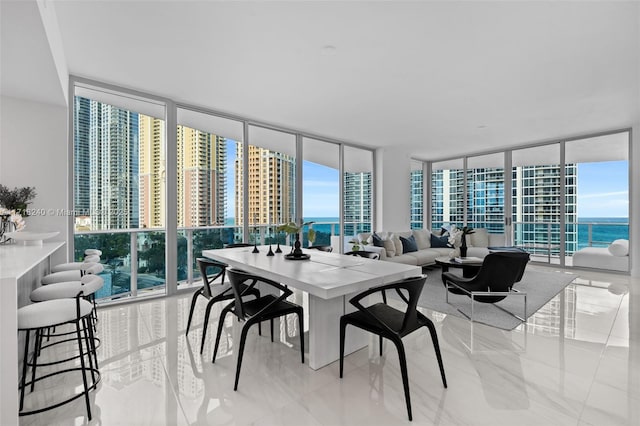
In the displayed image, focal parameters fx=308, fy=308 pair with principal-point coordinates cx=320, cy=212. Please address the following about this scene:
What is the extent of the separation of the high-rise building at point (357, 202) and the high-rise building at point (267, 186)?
1.58 meters

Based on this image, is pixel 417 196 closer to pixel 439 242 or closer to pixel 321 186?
pixel 439 242

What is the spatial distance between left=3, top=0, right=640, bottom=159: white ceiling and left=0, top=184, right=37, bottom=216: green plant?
141 cm

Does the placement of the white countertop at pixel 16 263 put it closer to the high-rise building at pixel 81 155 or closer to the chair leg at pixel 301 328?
the chair leg at pixel 301 328

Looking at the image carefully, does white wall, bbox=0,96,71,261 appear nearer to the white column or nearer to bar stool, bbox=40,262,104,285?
bar stool, bbox=40,262,104,285

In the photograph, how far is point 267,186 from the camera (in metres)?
5.67

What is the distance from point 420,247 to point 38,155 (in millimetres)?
6267

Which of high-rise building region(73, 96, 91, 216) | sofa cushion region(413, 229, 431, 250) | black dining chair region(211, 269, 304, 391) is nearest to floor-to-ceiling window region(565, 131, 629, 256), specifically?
sofa cushion region(413, 229, 431, 250)

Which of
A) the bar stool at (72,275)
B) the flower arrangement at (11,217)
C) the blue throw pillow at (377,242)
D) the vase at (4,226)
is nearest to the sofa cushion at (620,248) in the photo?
the blue throw pillow at (377,242)

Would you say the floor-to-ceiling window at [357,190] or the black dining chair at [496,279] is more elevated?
the floor-to-ceiling window at [357,190]

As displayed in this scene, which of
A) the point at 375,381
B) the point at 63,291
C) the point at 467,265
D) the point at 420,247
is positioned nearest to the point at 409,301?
the point at 375,381

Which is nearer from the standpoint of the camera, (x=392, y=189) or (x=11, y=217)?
(x=11, y=217)

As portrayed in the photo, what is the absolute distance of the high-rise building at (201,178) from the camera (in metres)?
4.65

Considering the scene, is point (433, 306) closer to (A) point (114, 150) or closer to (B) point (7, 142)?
(A) point (114, 150)

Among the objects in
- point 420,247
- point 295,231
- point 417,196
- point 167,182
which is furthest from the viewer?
point 417,196
